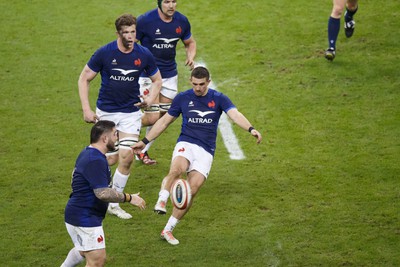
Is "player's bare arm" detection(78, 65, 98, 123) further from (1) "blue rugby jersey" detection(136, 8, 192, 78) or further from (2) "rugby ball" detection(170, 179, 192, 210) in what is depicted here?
(1) "blue rugby jersey" detection(136, 8, 192, 78)

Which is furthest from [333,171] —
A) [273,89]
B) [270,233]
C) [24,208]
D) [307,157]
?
[24,208]

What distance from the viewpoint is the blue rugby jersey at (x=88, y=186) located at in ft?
34.1

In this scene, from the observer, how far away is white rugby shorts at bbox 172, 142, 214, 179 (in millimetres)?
12617

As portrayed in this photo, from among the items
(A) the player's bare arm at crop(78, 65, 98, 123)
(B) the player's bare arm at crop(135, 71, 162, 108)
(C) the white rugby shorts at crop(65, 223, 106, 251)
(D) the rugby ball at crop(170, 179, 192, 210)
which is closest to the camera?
(C) the white rugby shorts at crop(65, 223, 106, 251)

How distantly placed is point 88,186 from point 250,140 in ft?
19.3

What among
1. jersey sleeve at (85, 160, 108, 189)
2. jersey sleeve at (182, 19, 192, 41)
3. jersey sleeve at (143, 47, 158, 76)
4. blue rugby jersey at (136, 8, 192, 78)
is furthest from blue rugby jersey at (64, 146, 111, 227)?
jersey sleeve at (182, 19, 192, 41)

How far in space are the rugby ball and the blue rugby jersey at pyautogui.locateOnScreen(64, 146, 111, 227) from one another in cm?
143

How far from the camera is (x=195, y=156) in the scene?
12688 mm

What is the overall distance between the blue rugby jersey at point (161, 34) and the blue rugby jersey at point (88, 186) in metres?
4.80

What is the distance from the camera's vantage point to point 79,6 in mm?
20953

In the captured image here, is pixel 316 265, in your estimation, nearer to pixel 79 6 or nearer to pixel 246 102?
pixel 246 102

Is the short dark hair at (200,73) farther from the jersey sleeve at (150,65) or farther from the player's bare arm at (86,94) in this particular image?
the player's bare arm at (86,94)

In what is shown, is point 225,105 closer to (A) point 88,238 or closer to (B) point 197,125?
(B) point 197,125

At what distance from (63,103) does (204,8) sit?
205 inches
